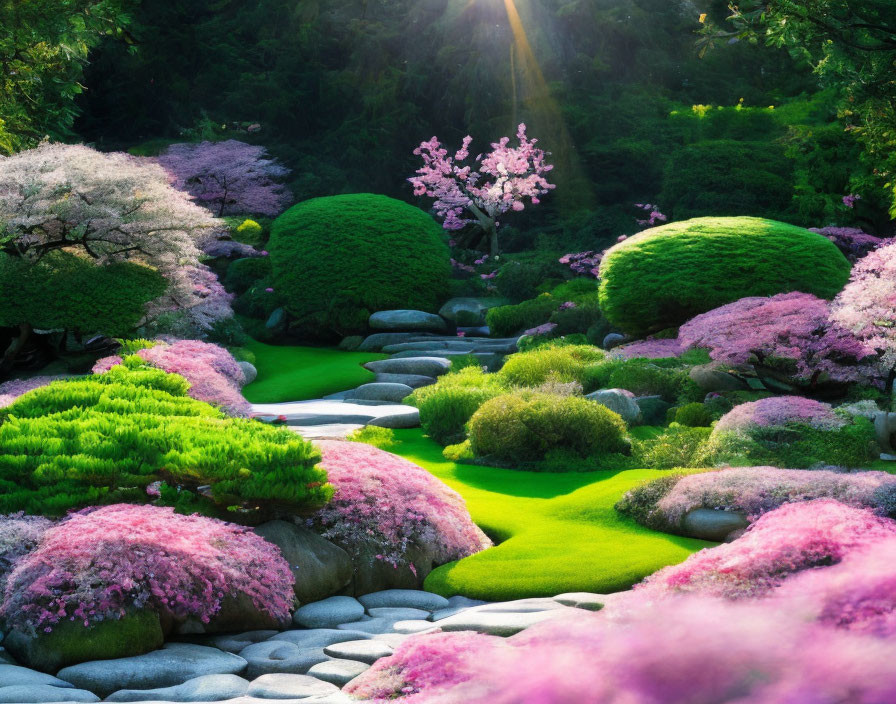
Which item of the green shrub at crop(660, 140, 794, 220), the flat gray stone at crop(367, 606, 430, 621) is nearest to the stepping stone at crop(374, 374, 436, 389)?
the green shrub at crop(660, 140, 794, 220)

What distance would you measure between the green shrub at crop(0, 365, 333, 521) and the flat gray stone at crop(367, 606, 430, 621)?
712 millimetres

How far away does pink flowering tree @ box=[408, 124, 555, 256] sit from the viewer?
845 inches

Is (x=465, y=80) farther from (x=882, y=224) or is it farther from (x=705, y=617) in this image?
(x=705, y=617)

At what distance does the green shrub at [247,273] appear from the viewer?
1972 cm

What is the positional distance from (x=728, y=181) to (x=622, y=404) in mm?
10693

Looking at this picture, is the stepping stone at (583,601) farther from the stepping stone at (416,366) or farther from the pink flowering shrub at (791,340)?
the stepping stone at (416,366)

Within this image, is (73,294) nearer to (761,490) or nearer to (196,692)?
(761,490)

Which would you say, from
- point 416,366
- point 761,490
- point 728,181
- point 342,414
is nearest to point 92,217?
point 342,414

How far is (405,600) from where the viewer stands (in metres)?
4.99

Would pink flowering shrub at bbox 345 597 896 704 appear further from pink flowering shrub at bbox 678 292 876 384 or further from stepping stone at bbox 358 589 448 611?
pink flowering shrub at bbox 678 292 876 384

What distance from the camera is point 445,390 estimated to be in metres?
11.0

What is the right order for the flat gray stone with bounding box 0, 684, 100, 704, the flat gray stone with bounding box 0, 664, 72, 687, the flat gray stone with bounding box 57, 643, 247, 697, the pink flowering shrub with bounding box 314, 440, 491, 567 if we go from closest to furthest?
the flat gray stone with bounding box 0, 684, 100, 704
the flat gray stone with bounding box 0, 664, 72, 687
the flat gray stone with bounding box 57, 643, 247, 697
the pink flowering shrub with bounding box 314, 440, 491, 567

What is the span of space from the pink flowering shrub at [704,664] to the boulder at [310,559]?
3632 millimetres

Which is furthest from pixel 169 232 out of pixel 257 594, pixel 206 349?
pixel 257 594
